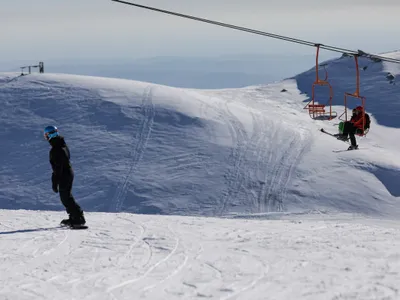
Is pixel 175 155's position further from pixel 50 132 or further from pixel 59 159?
pixel 50 132

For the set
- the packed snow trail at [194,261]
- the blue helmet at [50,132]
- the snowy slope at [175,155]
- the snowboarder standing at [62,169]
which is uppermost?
the blue helmet at [50,132]

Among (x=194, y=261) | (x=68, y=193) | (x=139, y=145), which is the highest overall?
(x=68, y=193)

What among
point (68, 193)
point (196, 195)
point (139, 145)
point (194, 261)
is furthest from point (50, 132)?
point (139, 145)

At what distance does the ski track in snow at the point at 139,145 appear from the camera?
79.7 feet

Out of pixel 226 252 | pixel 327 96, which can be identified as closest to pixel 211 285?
pixel 226 252

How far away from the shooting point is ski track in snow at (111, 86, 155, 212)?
79.7ft

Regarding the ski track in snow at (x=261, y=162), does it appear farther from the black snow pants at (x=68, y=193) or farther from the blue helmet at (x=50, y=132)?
the blue helmet at (x=50, y=132)

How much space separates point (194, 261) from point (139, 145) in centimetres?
2202

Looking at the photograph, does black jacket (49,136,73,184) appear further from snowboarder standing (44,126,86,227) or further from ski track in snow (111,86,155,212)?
ski track in snow (111,86,155,212)

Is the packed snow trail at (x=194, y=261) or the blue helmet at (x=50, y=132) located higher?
the blue helmet at (x=50, y=132)

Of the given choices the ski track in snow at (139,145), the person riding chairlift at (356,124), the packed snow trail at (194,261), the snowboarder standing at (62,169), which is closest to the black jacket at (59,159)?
the snowboarder standing at (62,169)

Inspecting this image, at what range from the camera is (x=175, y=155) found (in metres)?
28.6

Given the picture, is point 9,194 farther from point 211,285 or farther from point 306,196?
point 211,285

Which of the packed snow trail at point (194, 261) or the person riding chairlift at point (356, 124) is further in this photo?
the person riding chairlift at point (356, 124)
